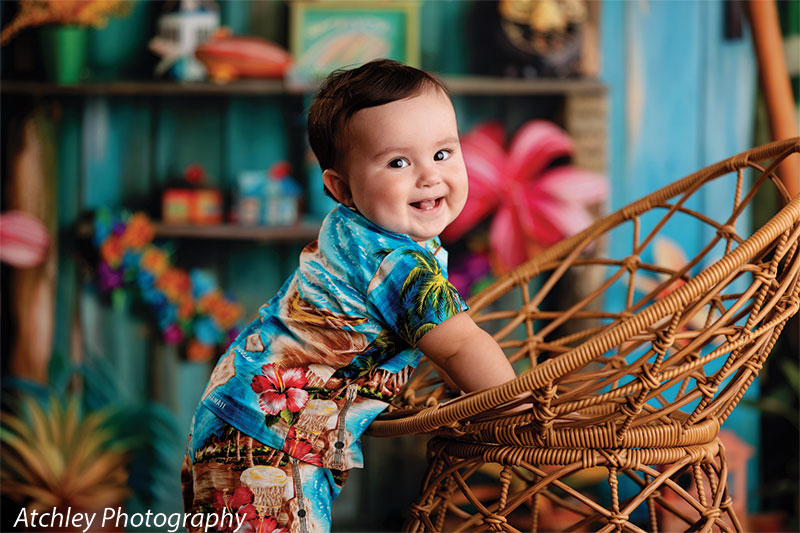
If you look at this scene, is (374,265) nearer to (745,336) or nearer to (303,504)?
(303,504)

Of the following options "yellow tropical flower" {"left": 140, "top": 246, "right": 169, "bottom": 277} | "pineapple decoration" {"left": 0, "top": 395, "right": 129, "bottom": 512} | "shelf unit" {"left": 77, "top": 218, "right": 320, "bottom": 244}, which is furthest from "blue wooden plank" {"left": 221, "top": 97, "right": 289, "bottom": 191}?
"pineapple decoration" {"left": 0, "top": 395, "right": 129, "bottom": 512}

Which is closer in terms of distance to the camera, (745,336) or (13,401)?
(745,336)

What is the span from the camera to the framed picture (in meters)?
2.10

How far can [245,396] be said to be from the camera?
103 cm

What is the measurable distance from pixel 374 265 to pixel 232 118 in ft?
4.39

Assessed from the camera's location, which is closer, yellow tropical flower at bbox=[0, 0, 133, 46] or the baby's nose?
the baby's nose

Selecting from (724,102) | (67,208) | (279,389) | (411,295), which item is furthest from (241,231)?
(724,102)

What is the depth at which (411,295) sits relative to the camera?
944mm

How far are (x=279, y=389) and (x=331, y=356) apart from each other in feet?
0.27

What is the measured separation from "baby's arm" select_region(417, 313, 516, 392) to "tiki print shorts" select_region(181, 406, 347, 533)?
242 millimetres

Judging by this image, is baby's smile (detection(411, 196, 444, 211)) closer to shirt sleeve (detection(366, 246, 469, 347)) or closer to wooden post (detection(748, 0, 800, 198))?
shirt sleeve (detection(366, 246, 469, 347))

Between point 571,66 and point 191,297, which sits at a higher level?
point 571,66

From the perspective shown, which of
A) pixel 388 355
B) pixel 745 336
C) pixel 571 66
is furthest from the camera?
pixel 571 66

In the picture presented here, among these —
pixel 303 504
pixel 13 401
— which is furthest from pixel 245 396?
pixel 13 401
